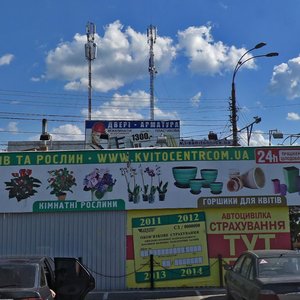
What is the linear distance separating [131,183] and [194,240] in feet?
8.70

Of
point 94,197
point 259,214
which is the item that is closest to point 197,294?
point 259,214

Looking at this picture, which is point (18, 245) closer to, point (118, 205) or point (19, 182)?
point (19, 182)

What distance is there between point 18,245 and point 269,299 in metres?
9.36

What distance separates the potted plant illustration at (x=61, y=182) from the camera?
1532cm

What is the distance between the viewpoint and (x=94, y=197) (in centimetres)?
1527

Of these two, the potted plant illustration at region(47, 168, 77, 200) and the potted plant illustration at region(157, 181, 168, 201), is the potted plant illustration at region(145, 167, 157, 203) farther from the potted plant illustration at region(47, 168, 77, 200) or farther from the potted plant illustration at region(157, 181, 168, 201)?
the potted plant illustration at region(47, 168, 77, 200)

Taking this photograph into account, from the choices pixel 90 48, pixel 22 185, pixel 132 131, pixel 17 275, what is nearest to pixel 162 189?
pixel 22 185

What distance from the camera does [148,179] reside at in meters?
15.4

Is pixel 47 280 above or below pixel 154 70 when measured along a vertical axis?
below

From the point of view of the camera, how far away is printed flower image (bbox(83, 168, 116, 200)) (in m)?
15.3

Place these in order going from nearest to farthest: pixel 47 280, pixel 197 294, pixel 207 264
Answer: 1. pixel 47 280
2. pixel 197 294
3. pixel 207 264

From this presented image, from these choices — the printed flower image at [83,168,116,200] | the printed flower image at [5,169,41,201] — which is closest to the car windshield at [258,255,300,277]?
the printed flower image at [83,168,116,200]

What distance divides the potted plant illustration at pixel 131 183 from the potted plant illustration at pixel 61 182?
164cm

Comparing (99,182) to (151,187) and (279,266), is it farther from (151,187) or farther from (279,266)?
(279,266)
